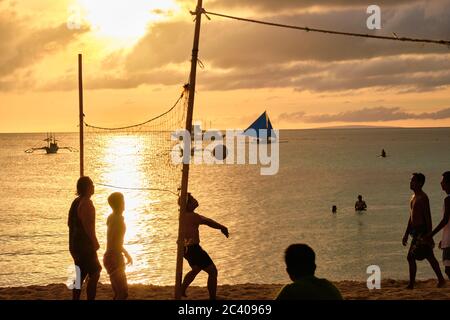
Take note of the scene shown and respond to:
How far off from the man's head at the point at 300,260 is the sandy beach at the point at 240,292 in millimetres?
6261

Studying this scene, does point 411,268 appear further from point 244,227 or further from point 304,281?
point 244,227

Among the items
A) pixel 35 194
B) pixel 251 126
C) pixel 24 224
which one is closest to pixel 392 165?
pixel 251 126

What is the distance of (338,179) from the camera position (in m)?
96.9

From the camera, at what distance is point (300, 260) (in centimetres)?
509

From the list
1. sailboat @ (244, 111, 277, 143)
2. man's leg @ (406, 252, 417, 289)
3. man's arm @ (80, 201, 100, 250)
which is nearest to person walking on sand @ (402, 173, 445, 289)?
man's leg @ (406, 252, 417, 289)

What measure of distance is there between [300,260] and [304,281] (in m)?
0.16

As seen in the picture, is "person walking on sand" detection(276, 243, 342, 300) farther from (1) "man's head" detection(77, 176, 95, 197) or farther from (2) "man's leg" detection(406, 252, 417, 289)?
(2) "man's leg" detection(406, 252, 417, 289)

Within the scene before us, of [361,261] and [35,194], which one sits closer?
[361,261]

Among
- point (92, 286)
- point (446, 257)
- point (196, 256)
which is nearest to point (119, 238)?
point (92, 286)

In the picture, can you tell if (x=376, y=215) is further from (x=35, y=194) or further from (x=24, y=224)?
(x=35, y=194)

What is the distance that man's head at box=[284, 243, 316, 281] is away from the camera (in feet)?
16.7

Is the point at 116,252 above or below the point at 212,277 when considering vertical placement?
above

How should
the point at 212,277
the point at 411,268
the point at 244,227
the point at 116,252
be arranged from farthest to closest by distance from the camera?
the point at 244,227, the point at 411,268, the point at 212,277, the point at 116,252

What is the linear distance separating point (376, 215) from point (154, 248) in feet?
69.1
